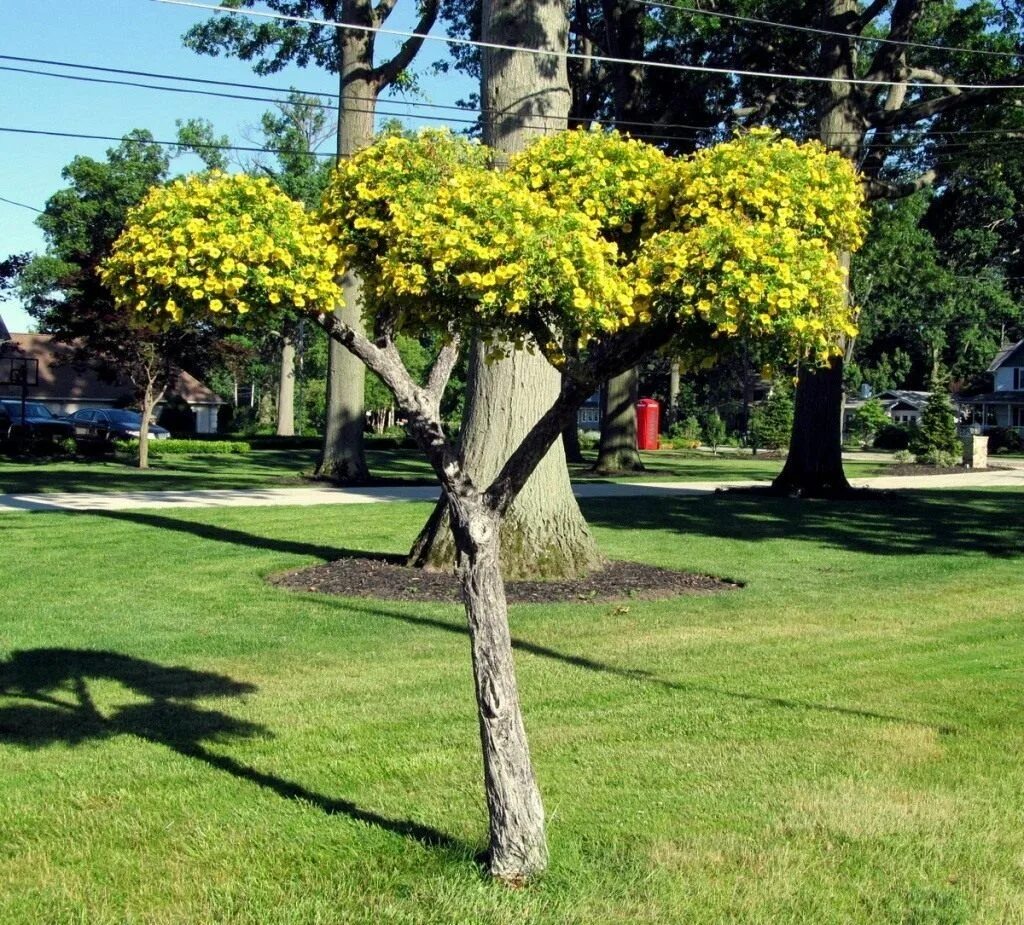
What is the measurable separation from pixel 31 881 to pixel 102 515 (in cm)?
1297

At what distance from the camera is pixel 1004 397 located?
2445 inches

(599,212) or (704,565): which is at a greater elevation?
(599,212)

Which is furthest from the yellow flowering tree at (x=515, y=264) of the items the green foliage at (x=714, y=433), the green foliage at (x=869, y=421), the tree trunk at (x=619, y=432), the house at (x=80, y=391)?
the house at (x=80, y=391)

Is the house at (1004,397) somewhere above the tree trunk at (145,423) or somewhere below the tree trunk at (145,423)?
above

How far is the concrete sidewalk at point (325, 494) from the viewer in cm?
1881

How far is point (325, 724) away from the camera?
6.82 metres

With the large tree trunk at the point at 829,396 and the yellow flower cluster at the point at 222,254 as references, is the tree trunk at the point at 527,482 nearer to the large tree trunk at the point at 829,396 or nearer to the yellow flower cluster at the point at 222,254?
the yellow flower cluster at the point at 222,254

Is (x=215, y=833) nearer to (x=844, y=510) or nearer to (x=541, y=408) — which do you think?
(x=541, y=408)

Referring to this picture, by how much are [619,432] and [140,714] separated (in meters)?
23.0

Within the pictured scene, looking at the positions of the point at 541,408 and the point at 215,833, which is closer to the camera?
the point at 215,833

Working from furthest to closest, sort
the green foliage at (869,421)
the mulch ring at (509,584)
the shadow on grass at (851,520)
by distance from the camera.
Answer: the green foliage at (869,421) < the shadow on grass at (851,520) < the mulch ring at (509,584)

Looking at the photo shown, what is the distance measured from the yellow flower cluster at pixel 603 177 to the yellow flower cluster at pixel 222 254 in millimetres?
905

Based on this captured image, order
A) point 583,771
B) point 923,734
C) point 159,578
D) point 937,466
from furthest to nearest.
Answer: point 937,466, point 159,578, point 923,734, point 583,771

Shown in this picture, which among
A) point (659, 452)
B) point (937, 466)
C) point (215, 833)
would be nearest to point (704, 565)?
point (215, 833)
